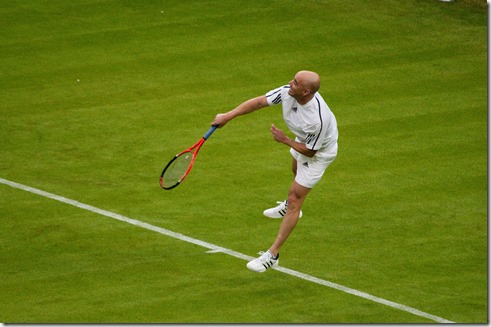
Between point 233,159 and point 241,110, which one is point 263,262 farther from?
point 233,159

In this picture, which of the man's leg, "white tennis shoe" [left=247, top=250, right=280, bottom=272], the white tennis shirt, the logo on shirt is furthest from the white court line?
the logo on shirt

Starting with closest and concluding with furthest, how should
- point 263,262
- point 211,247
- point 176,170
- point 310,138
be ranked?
point 310,138
point 263,262
point 176,170
point 211,247

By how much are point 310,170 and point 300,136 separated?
0.41 m

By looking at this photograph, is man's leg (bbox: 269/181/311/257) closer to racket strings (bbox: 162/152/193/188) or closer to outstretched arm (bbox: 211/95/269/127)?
outstretched arm (bbox: 211/95/269/127)

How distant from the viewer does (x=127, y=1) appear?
77.6 feet

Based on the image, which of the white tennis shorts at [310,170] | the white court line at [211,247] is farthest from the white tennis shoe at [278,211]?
the white tennis shorts at [310,170]

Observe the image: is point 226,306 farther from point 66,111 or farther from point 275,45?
point 275,45

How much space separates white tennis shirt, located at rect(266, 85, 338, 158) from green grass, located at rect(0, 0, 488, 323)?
156 centimetres

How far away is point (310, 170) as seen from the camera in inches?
508

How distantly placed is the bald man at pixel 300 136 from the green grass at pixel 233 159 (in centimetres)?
48

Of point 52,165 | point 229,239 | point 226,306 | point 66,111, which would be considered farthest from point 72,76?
point 226,306

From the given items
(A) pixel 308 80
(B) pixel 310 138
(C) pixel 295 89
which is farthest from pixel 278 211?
(A) pixel 308 80

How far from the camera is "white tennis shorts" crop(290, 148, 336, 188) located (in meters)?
12.9

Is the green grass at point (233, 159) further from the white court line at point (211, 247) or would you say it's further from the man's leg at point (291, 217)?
the man's leg at point (291, 217)
